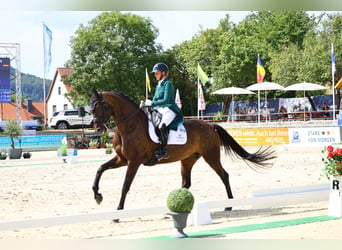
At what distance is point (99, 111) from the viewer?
285 inches

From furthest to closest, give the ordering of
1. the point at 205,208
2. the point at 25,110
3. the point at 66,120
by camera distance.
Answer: the point at 25,110 → the point at 66,120 → the point at 205,208

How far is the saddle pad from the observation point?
7.51 m

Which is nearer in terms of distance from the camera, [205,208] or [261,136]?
[205,208]

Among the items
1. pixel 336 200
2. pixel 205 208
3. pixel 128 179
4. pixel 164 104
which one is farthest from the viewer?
pixel 164 104

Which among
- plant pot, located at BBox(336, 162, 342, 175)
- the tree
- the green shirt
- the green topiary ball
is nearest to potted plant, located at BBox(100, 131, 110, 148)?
the tree

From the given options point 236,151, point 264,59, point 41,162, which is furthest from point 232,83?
point 236,151

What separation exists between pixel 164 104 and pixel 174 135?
50 cm

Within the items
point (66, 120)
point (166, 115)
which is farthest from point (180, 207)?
point (66, 120)

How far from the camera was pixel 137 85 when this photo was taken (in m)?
40.2

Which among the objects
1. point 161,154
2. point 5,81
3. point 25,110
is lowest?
point 161,154

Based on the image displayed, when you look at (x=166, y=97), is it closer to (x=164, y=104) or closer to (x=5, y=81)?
(x=164, y=104)

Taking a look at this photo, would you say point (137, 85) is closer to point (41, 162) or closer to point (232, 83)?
point (232, 83)

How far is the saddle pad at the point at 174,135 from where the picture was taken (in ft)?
24.6
